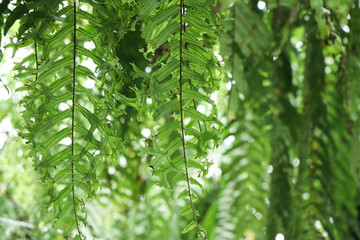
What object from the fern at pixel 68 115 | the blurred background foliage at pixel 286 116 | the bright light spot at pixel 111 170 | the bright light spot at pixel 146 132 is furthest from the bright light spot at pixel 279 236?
the bright light spot at pixel 111 170

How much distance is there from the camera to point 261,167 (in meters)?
0.92

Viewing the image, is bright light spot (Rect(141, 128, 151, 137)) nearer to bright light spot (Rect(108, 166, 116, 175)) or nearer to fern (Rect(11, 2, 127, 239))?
bright light spot (Rect(108, 166, 116, 175))

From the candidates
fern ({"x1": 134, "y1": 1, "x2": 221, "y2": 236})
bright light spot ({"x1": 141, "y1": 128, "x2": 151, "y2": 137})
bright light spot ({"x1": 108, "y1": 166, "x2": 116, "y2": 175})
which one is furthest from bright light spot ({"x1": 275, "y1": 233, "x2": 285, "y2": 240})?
bright light spot ({"x1": 108, "y1": 166, "x2": 116, "y2": 175})

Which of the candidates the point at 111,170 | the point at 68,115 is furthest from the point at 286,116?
the point at 111,170

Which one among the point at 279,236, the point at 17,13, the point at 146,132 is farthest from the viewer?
the point at 146,132

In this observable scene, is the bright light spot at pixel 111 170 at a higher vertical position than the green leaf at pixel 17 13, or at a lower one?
higher

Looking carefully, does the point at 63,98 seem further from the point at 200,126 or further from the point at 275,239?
the point at 275,239

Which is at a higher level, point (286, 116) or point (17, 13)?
point (17, 13)

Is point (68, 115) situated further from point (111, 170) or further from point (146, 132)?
point (111, 170)

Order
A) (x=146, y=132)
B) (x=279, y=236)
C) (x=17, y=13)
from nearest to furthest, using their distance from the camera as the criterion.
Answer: (x=17, y=13), (x=279, y=236), (x=146, y=132)

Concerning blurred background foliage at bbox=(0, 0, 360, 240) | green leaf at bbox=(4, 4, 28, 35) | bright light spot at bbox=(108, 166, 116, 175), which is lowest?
blurred background foliage at bbox=(0, 0, 360, 240)

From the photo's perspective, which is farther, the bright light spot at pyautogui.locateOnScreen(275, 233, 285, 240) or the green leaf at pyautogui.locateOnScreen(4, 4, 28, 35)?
the bright light spot at pyautogui.locateOnScreen(275, 233, 285, 240)

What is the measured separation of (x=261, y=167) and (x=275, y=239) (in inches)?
9.7

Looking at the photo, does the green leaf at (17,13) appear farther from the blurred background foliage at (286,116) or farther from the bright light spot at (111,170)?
the bright light spot at (111,170)
